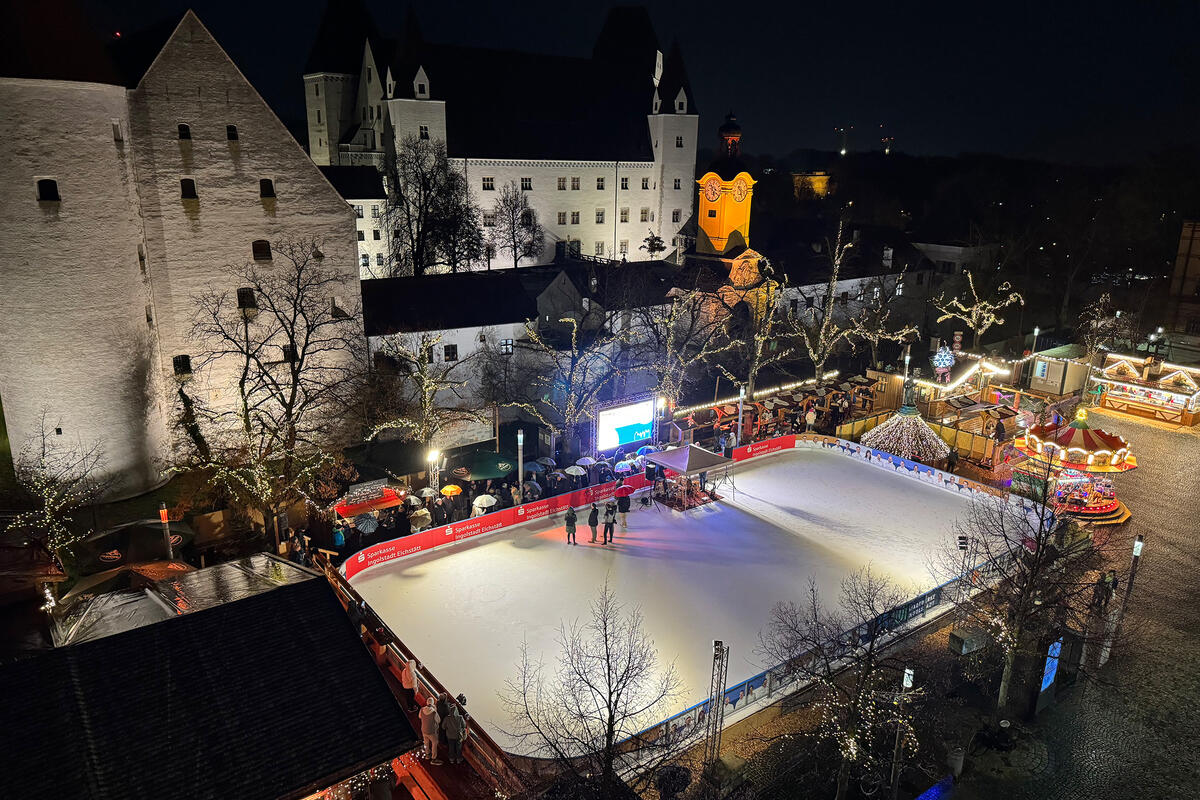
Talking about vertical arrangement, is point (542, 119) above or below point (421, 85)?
below

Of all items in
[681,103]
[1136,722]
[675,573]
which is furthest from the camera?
[681,103]

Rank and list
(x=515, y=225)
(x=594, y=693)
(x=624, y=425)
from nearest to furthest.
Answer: (x=594, y=693) → (x=624, y=425) → (x=515, y=225)

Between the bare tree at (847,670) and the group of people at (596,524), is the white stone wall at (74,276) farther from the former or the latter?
the bare tree at (847,670)

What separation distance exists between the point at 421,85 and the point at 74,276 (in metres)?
32.6

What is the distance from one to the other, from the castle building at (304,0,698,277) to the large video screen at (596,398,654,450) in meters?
29.6

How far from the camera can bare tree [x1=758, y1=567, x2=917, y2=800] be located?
13266mm

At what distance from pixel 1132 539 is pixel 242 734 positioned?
24.6m

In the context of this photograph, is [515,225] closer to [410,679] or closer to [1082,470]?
[1082,470]

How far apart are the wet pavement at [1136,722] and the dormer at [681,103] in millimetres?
48073

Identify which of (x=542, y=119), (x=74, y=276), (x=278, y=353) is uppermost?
(x=542, y=119)

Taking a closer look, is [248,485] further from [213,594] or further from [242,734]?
[242,734]

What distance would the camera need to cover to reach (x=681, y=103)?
62.0m

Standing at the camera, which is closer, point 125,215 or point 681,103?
point 125,215

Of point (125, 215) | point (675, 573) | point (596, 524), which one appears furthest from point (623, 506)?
point (125, 215)
